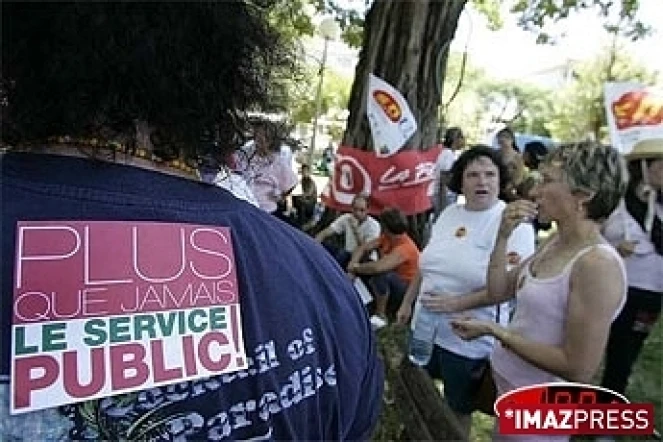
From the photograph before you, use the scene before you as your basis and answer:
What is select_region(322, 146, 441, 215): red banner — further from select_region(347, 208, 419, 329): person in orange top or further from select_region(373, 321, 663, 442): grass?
select_region(373, 321, 663, 442): grass

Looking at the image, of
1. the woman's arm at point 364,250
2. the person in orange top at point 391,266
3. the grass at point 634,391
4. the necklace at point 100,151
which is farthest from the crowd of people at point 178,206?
the woman's arm at point 364,250

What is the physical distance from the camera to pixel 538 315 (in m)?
1.96

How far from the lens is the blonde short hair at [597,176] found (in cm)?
194

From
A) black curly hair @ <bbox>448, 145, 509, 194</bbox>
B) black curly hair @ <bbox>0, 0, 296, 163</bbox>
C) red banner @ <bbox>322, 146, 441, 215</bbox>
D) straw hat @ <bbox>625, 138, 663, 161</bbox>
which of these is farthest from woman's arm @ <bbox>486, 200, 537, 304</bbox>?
red banner @ <bbox>322, 146, 441, 215</bbox>

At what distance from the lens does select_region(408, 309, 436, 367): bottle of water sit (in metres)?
2.75

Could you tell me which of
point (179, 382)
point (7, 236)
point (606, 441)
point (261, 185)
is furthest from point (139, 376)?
point (261, 185)

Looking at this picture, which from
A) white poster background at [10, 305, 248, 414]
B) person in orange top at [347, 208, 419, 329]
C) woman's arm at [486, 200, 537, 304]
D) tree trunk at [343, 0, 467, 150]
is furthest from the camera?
tree trunk at [343, 0, 467, 150]

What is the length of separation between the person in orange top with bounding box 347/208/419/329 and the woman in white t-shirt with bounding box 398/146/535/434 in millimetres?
1230

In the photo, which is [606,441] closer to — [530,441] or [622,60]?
[530,441]

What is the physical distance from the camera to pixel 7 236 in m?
0.65

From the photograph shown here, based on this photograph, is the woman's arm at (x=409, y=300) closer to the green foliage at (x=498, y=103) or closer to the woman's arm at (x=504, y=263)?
the woman's arm at (x=504, y=263)

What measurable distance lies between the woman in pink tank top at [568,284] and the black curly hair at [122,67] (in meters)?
1.31

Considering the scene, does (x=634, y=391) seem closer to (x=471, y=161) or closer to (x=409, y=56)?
(x=471, y=161)

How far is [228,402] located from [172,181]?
23 cm
